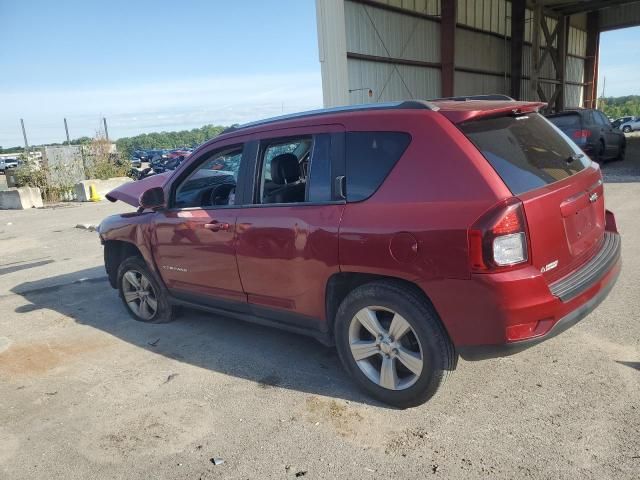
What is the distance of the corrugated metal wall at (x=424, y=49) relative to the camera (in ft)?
47.2

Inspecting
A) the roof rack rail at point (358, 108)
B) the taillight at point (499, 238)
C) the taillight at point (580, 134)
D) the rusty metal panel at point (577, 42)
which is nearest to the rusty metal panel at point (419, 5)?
the taillight at point (580, 134)

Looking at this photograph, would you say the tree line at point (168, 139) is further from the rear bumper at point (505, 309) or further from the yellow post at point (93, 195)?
the rear bumper at point (505, 309)

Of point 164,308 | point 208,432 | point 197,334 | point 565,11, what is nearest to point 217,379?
point 208,432

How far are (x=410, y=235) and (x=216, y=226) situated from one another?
1.78 m

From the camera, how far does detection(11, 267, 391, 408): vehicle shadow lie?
3715 millimetres

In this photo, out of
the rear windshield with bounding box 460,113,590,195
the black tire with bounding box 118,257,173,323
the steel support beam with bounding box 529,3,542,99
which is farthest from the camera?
the steel support beam with bounding box 529,3,542,99

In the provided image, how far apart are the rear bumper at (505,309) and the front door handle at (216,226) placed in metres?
1.75

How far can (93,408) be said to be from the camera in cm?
358

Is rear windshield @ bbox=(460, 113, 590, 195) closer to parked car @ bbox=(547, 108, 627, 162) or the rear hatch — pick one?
the rear hatch

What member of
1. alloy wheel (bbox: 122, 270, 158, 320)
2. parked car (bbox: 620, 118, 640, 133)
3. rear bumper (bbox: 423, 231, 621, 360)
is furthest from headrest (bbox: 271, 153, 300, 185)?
parked car (bbox: 620, 118, 640, 133)

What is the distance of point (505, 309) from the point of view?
2.67m

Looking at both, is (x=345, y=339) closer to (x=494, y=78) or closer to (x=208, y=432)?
(x=208, y=432)

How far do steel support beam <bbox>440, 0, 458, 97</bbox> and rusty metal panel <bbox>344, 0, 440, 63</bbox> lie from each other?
406 mm

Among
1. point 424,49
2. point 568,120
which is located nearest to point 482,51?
point 424,49
